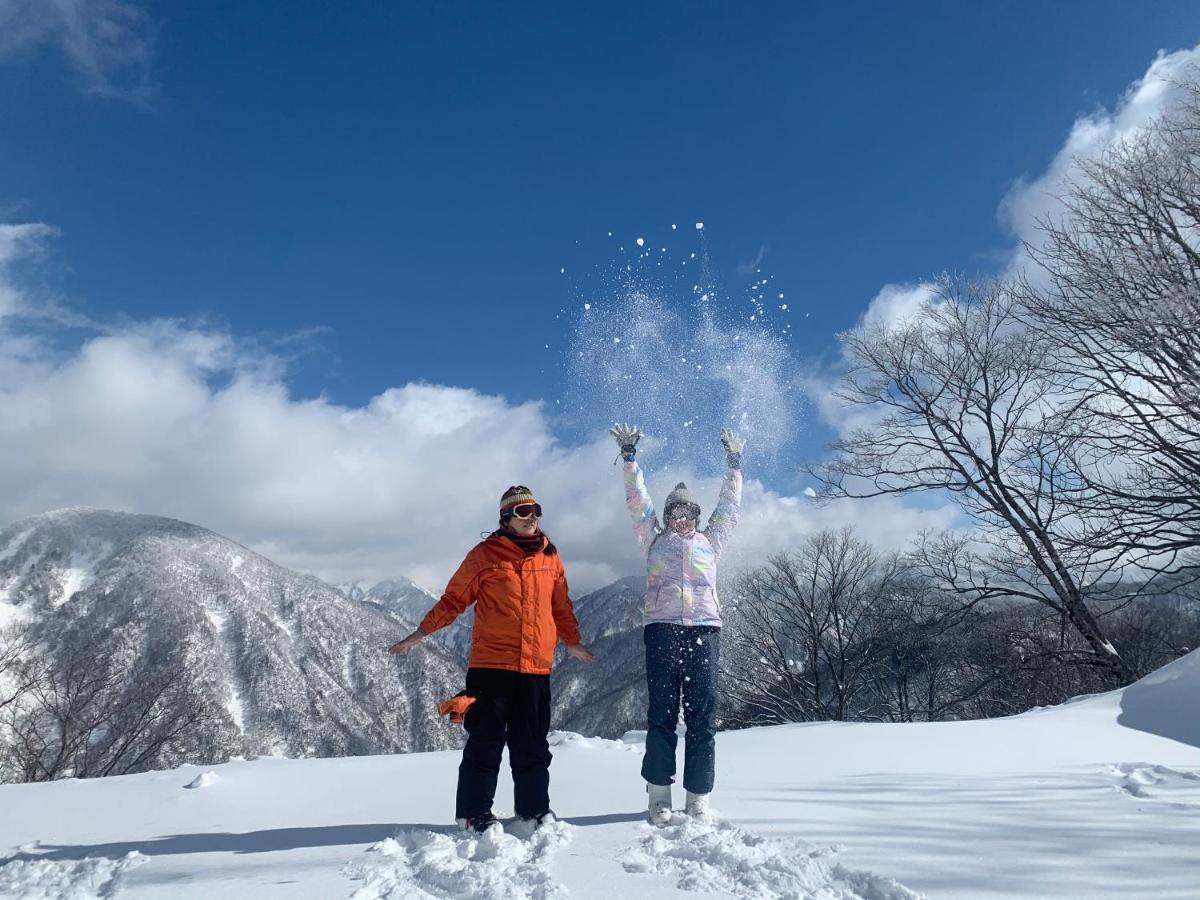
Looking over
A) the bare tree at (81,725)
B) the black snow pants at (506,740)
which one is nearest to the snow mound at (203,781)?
the black snow pants at (506,740)

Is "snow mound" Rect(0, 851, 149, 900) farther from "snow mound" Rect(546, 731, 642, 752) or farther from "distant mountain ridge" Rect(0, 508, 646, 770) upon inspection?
"distant mountain ridge" Rect(0, 508, 646, 770)

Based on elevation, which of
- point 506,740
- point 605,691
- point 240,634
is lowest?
point 605,691

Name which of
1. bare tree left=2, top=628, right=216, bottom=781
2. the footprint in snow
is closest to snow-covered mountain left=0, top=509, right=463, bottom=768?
bare tree left=2, top=628, right=216, bottom=781

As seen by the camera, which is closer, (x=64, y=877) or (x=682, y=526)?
(x=64, y=877)

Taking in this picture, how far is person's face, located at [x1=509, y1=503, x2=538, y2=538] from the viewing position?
Result: 12.5 ft

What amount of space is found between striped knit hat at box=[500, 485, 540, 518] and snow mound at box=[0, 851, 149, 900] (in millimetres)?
2206

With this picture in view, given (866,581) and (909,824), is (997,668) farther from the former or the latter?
(909,824)

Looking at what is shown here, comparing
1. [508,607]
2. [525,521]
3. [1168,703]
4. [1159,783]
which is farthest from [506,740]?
[1168,703]

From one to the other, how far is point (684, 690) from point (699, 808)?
57 centimetres

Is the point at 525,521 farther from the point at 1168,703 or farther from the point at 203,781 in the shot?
the point at 1168,703

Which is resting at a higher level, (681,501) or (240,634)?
(240,634)

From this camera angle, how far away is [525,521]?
3818 millimetres

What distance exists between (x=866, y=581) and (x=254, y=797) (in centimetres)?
2419

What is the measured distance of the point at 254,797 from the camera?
4242 millimetres
